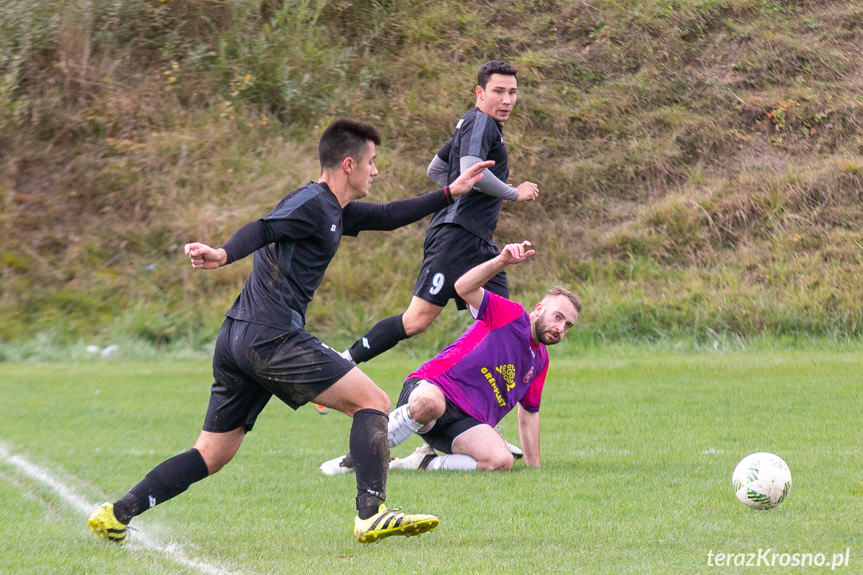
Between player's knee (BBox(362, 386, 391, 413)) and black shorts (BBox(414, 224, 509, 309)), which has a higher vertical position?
player's knee (BBox(362, 386, 391, 413))

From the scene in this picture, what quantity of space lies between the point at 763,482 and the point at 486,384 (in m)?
2.12

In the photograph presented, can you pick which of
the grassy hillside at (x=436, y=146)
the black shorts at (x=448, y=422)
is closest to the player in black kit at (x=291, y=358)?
the black shorts at (x=448, y=422)

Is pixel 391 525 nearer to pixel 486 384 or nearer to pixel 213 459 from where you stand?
pixel 213 459

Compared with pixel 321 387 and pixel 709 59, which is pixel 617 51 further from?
pixel 321 387

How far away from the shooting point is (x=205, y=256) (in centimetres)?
454

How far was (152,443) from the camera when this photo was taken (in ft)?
27.6

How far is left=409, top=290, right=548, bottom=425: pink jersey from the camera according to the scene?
689 centimetres

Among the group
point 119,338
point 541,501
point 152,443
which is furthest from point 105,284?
point 541,501

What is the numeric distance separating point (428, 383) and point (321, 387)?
2134mm

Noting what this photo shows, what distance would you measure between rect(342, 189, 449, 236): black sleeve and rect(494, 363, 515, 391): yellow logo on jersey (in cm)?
171

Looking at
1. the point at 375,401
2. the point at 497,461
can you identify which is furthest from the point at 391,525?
the point at 497,461

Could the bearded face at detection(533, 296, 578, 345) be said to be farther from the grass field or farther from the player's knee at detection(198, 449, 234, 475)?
the player's knee at detection(198, 449, 234, 475)

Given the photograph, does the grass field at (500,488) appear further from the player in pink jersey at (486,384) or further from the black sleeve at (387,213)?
the black sleeve at (387,213)

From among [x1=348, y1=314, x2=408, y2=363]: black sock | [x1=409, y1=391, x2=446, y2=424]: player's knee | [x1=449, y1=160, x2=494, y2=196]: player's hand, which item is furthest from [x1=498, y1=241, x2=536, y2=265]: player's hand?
[x1=348, y1=314, x2=408, y2=363]: black sock
